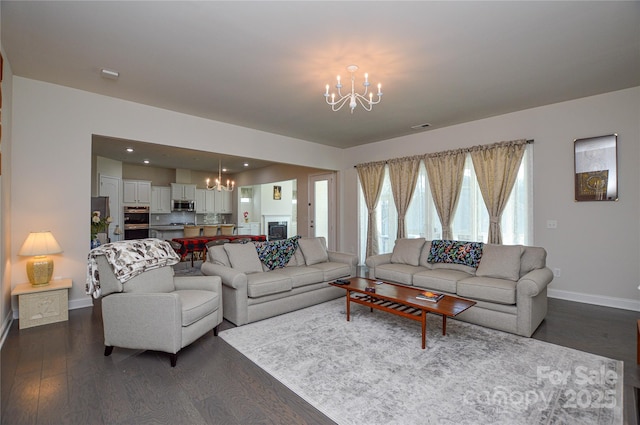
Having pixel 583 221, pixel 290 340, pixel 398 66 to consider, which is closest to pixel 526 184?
pixel 583 221

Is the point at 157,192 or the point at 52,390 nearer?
the point at 52,390

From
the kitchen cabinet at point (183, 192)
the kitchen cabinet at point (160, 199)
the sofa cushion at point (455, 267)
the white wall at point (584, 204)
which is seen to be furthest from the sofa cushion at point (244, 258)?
the kitchen cabinet at point (160, 199)

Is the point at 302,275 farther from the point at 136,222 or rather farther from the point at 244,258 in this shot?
the point at 136,222

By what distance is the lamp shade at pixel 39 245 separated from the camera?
329 cm

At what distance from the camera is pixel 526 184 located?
4.68 meters

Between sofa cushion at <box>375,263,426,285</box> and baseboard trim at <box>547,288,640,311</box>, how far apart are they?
78.4 inches

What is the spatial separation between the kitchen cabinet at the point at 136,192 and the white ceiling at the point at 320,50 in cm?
560

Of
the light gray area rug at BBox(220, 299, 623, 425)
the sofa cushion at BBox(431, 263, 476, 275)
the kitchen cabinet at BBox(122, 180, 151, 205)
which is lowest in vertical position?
the light gray area rug at BBox(220, 299, 623, 425)

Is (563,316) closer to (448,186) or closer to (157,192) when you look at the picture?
(448,186)

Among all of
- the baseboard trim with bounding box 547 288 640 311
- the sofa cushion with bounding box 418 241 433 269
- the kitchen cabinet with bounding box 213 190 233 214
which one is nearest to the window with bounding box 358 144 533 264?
the baseboard trim with bounding box 547 288 640 311

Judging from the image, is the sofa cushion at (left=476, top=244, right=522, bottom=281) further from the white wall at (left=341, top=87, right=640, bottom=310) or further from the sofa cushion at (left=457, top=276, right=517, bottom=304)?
the white wall at (left=341, top=87, right=640, bottom=310)

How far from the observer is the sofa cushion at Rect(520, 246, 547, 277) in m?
3.63

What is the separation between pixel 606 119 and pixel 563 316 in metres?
2.68

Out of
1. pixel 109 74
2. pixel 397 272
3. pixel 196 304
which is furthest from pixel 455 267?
pixel 109 74
